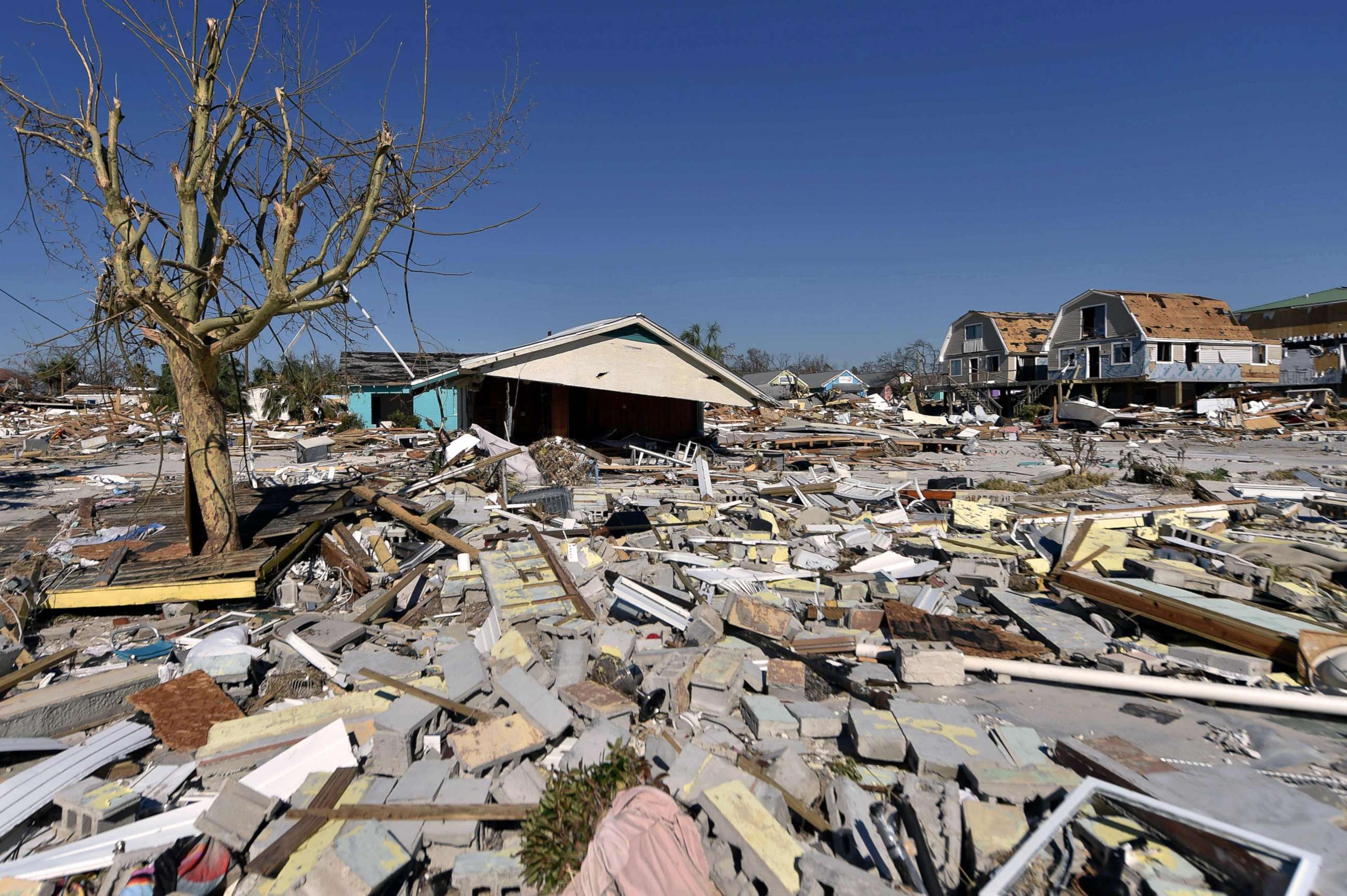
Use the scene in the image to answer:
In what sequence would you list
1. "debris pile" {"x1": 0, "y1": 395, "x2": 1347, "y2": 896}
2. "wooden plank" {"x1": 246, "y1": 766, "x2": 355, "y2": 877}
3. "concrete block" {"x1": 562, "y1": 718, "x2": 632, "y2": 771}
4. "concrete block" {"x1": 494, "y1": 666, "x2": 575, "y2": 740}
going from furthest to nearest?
"concrete block" {"x1": 494, "y1": 666, "x2": 575, "y2": 740}, "concrete block" {"x1": 562, "y1": 718, "x2": 632, "y2": 771}, "wooden plank" {"x1": 246, "y1": 766, "x2": 355, "y2": 877}, "debris pile" {"x1": 0, "y1": 395, "x2": 1347, "y2": 896}

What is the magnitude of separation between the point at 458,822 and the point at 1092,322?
145ft

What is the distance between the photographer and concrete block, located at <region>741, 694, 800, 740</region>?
407cm

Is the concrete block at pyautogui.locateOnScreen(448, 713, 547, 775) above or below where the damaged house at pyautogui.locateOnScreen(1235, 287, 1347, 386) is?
below

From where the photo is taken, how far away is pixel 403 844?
3068mm

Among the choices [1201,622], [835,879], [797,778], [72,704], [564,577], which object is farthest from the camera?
[564,577]

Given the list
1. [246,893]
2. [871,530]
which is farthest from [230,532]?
[871,530]

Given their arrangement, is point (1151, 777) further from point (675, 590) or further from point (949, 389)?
point (949, 389)

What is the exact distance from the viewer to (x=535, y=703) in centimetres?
422

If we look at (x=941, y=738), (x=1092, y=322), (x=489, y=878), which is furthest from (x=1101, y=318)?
(x=489, y=878)

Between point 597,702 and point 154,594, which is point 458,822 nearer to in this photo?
point 597,702

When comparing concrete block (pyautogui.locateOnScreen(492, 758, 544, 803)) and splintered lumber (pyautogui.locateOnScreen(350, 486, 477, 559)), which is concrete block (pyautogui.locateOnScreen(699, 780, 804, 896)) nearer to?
concrete block (pyautogui.locateOnScreen(492, 758, 544, 803))

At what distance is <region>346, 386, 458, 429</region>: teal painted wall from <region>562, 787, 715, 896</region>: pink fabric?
25.6 m

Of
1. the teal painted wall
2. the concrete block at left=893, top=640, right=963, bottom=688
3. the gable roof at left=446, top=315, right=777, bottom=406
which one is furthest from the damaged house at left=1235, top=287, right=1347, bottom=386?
the concrete block at left=893, top=640, right=963, bottom=688

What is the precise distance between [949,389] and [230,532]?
40.6 meters
